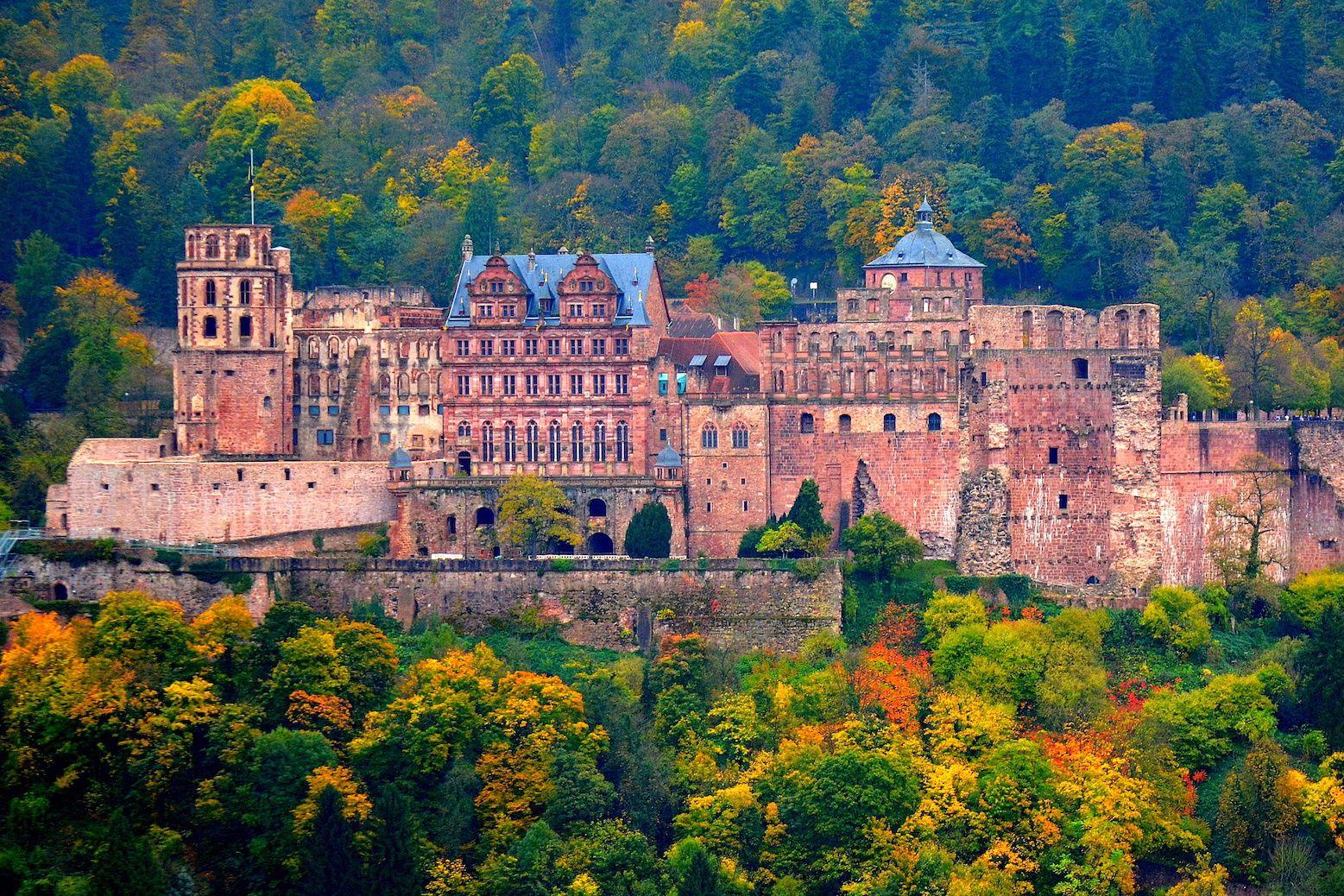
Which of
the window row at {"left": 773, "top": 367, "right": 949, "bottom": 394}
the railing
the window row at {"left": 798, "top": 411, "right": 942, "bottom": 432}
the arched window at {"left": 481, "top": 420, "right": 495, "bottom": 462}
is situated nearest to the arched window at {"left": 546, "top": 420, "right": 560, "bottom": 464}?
the arched window at {"left": 481, "top": 420, "right": 495, "bottom": 462}

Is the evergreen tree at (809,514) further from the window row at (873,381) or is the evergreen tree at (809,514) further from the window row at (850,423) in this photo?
the window row at (873,381)

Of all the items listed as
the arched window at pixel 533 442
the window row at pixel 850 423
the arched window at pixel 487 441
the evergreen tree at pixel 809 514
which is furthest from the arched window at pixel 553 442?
the evergreen tree at pixel 809 514

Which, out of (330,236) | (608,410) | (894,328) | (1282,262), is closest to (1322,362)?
(1282,262)

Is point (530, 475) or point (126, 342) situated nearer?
point (530, 475)

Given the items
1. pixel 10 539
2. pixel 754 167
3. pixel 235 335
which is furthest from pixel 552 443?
pixel 754 167

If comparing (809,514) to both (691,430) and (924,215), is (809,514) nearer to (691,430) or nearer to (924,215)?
(691,430)

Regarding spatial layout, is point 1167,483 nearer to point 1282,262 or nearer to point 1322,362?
point 1322,362
